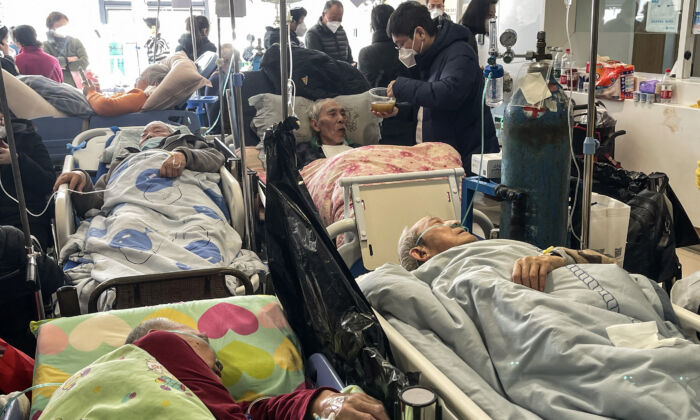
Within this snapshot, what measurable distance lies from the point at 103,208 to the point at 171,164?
383 millimetres

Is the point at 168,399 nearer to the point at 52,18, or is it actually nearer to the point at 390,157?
the point at 390,157

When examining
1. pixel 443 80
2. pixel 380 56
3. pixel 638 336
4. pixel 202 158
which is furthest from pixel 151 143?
pixel 638 336

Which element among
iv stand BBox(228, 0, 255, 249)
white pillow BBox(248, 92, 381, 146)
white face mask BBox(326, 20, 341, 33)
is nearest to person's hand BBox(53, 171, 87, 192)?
iv stand BBox(228, 0, 255, 249)

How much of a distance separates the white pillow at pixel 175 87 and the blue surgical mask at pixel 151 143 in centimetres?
91

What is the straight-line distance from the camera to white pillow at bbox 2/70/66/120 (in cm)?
412

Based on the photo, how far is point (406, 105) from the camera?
4.48 meters

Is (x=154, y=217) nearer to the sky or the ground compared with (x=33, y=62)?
nearer to the ground

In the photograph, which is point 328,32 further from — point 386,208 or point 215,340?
point 215,340

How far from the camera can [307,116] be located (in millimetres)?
4004

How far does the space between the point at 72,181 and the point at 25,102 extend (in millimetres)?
1587

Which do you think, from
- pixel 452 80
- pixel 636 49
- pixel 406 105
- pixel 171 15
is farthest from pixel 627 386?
pixel 171 15

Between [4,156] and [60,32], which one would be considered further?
[60,32]

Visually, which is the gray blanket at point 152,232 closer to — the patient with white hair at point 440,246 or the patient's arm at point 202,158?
the patient's arm at point 202,158

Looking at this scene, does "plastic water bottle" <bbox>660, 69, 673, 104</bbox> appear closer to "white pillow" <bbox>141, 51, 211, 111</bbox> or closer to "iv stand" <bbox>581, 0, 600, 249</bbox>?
"iv stand" <bbox>581, 0, 600, 249</bbox>
